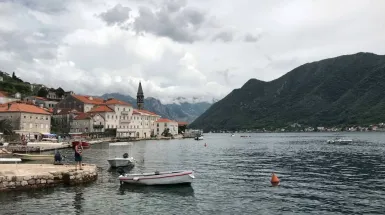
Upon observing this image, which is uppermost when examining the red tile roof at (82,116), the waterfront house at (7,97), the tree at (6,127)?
the waterfront house at (7,97)

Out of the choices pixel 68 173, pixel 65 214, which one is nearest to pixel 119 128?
pixel 68 173

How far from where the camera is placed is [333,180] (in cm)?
3750

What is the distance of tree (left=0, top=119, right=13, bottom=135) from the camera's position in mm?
94550

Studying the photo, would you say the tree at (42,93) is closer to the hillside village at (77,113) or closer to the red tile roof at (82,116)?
the hillside village at (77,113)

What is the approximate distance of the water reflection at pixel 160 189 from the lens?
31.3 m

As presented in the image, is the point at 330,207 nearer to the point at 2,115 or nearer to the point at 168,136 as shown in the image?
the point at 2,115

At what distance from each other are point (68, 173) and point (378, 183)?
104 feet

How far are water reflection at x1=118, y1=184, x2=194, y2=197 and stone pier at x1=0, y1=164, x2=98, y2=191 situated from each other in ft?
14.2

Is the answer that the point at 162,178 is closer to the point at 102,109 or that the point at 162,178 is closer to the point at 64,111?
the point at 102,109

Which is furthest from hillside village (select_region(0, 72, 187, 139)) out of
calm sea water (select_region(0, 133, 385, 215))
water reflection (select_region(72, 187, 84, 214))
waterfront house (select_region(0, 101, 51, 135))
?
calm sea water (select_region(0, 133, 385, 215))

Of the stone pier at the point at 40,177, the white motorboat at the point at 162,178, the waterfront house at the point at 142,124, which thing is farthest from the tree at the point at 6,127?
the white motorboat at the point at 162,178

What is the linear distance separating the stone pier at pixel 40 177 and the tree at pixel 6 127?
229 feet

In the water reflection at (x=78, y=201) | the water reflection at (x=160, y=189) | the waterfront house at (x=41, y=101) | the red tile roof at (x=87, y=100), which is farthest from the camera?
the red tile roof at (x=87, y=100)

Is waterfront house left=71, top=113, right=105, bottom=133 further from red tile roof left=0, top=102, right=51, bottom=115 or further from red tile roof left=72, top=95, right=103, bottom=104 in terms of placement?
red tile roof left=0, top=102, right=51, bottom=115
